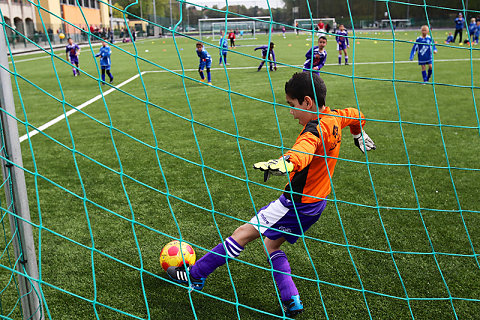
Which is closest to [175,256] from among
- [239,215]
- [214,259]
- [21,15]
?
[214,259]

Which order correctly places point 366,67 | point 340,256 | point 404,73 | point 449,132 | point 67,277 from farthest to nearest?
point 366,67, point 404,73, point 449,132, point 340,256, point 67,277

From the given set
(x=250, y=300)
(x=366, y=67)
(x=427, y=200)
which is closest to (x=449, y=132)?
(x=427, y=200)

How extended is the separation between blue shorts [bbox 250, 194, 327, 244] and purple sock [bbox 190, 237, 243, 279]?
18cm

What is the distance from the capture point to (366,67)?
1417cm

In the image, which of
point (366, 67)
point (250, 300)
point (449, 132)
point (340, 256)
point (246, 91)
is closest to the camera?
point (250, 300)

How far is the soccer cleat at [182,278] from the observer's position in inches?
99.8

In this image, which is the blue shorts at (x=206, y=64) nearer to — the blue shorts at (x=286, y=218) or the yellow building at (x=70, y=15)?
the blue shorts at (x=286, y=218)

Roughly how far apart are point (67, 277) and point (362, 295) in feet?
6.13

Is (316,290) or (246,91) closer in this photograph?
(316,290)

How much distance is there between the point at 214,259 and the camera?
2463 millimetres

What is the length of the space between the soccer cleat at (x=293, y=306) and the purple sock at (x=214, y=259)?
389mm

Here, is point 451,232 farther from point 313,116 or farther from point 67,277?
point 67,277

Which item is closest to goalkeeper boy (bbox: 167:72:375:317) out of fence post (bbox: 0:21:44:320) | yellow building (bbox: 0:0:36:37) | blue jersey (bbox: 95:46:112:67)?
fence post (bbox: 0:21:44:320)

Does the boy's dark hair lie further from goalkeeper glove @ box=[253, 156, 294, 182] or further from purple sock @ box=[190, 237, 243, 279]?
purple sock @ box=[190, 237, 243, 279]
